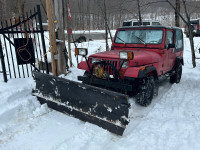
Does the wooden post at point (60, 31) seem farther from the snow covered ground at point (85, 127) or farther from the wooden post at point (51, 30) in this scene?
the snow covered ground at point (85, 127)

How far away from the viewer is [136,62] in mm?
3975

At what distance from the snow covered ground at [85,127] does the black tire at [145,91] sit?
0.57 ft

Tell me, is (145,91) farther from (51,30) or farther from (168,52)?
(51,30)

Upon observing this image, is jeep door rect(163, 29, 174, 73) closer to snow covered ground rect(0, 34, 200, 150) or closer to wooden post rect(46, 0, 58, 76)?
snow covered ground rect(0, 34, 200, 150)

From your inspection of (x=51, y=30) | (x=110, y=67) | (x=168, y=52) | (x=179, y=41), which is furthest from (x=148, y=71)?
(x=51, y=30)

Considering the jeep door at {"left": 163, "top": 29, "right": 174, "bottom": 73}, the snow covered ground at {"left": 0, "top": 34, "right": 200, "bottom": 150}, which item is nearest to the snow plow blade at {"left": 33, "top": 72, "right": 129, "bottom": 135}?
the snow covered ground at {"left": 0, "top": 34, "right": 200, "bottom": 150}

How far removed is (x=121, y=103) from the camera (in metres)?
2.91

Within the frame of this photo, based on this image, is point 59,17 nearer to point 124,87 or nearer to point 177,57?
Answer: point 124,87

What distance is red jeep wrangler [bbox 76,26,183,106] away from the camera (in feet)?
12.5

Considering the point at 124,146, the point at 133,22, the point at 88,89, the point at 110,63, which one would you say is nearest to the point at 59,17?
the point at 110,63

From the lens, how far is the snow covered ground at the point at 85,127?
2762mm

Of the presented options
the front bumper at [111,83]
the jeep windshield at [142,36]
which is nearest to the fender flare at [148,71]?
the front bumper at [111,83]

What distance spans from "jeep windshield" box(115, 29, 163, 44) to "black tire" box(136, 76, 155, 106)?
3.92 ft

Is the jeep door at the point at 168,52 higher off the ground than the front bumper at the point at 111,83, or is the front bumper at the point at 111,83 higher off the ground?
the jeep door at the point at 168,52
